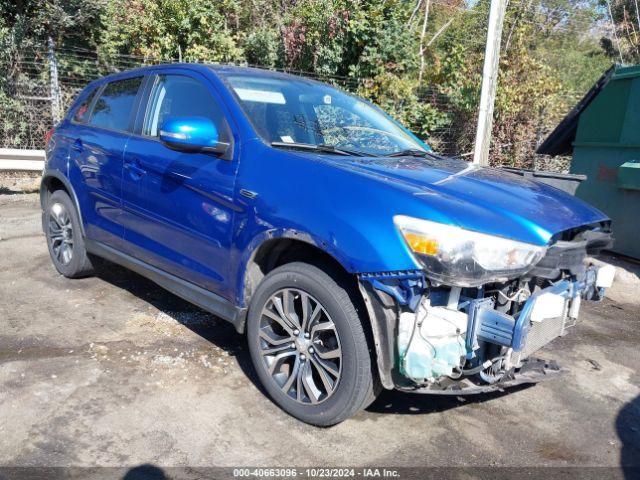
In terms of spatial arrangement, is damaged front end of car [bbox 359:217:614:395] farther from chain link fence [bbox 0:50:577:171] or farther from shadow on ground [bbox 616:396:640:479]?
chain link fence [bbox 0:50:577:171]

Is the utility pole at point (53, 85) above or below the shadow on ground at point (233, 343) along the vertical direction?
above

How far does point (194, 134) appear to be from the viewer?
319 centimetres

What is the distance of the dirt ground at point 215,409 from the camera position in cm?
270

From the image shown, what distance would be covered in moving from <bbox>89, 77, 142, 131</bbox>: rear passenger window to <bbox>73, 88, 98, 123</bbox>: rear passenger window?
14cm

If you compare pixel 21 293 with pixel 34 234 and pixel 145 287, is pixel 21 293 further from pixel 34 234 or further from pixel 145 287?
pixel 34 234

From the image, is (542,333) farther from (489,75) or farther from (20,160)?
(20,160)

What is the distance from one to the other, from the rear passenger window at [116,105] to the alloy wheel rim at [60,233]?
910 mm

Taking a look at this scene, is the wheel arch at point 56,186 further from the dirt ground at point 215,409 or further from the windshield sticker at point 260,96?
the windshield sticker at point 260,96

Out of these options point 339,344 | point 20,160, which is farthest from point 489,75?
point 20,160

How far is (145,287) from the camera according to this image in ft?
16.6

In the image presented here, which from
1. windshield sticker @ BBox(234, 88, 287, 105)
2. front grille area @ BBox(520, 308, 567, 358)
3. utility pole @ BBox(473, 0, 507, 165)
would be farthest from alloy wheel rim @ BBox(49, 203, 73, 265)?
utility pole @ BBox(473, 0, 507, 165)

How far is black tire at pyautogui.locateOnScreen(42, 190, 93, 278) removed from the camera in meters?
4.82

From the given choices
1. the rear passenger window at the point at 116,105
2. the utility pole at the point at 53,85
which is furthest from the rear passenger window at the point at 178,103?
the utility pole at the point at 53,85

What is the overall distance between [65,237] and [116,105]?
4.51 feet
